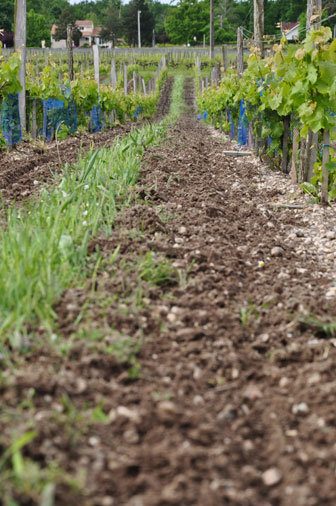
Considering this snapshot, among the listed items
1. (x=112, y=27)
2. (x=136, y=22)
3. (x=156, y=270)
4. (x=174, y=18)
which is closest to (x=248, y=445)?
(x=156, y=270)

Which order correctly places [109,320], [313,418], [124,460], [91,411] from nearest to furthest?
[124,460]
[91,411]
[313,418]
[109,320]

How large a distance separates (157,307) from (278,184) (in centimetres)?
526

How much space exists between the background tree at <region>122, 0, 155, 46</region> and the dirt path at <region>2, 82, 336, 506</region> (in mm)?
85644

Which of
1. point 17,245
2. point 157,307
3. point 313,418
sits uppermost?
point 17,245

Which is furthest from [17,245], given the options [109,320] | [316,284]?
[316,284]

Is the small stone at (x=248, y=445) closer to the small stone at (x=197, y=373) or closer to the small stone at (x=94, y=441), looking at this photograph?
the small stone at (x=197, y=373)

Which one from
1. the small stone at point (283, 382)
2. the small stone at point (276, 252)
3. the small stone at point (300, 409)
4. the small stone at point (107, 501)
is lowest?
the small stone at point (300, 409)

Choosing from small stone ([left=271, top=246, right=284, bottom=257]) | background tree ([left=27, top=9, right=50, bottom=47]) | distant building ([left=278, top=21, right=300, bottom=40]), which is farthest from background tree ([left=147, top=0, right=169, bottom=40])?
small stone ([left=271, top=246, right=284, bottom=257])

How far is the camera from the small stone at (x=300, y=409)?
2.17 metres

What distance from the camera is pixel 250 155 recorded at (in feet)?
36.2

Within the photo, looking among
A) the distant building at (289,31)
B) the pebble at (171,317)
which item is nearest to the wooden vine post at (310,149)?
the distant building at (289,31)

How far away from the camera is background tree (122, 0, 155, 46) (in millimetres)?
83375

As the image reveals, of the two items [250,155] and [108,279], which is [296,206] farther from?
[250,155]

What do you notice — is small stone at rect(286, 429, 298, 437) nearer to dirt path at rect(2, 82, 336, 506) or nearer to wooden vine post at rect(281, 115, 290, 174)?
dirt path at rect(2, 82, 336, 506)
